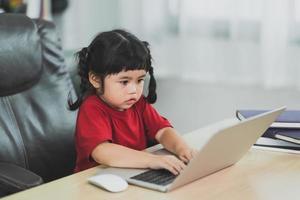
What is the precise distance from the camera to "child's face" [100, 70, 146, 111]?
155cm

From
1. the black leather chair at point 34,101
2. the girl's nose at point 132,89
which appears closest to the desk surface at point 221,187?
the girl's nose at point 132,89

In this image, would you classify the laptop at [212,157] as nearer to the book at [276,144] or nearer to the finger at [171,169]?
the finger at [171,169]

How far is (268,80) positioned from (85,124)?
4.00 ft

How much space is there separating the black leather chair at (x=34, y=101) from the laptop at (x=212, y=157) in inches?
19.8

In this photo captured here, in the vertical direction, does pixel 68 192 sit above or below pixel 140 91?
below

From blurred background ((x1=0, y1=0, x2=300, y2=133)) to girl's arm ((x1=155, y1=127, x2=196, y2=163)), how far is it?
74 centimetres

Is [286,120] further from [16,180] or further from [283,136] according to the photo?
[16,180]

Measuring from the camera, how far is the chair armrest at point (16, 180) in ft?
4.84

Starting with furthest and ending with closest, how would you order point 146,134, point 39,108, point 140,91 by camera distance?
point 39,108
point 146,134
point 140,91

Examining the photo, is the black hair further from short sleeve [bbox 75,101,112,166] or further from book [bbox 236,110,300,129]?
book [bbox 236,110,300,129]

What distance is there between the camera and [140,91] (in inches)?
62.3

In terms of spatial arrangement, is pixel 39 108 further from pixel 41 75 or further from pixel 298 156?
pixel 298 156

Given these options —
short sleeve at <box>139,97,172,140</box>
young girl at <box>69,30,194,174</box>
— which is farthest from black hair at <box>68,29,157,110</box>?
short sleeve at <box>139,97,172,140</box>

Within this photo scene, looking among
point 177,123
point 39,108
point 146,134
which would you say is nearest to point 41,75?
point 39,108
